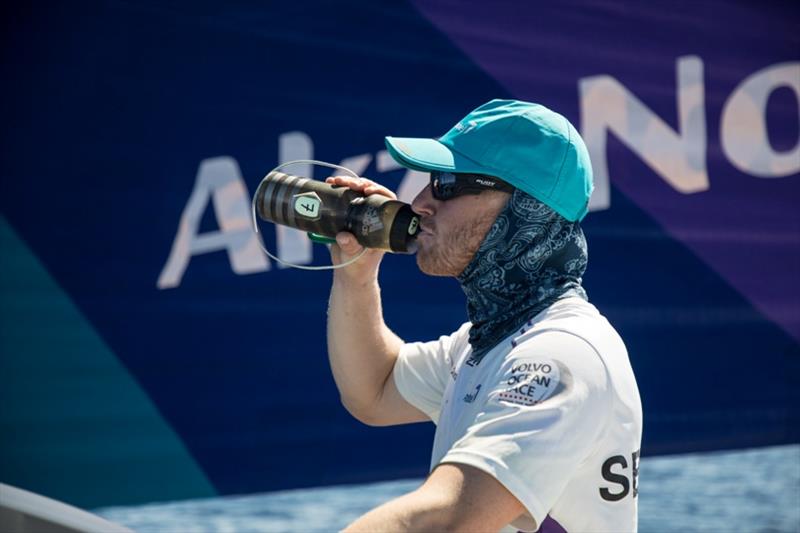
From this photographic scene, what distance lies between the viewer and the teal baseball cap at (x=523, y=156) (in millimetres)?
1980

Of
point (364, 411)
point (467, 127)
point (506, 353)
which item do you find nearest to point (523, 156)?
point (467, 127)

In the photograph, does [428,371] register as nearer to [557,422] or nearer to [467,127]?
[467,127]

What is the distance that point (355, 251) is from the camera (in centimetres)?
233

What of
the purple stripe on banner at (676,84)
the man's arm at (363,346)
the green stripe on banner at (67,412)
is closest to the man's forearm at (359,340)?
the man's arm at (363,346)

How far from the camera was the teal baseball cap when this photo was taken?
1980 mm

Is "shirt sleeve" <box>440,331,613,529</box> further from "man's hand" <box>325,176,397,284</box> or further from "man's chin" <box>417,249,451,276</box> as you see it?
"man's hand" <box>325,176,397,284</box>

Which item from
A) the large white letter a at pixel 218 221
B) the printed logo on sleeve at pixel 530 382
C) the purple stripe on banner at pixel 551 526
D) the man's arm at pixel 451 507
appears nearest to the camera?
the man's arm at pixel 451 507

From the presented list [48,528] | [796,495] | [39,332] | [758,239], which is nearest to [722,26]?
[758,239]

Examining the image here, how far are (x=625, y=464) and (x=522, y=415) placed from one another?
230mm

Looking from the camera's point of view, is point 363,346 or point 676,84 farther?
point 676,84

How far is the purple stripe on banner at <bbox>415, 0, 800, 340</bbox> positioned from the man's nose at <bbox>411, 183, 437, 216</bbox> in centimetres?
215

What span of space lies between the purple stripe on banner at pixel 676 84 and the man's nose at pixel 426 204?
7.04 ft

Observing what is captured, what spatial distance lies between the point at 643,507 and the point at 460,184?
9.36 ft

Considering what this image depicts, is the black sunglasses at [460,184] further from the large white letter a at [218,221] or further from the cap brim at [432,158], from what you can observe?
the large white letter a at [218,221]
